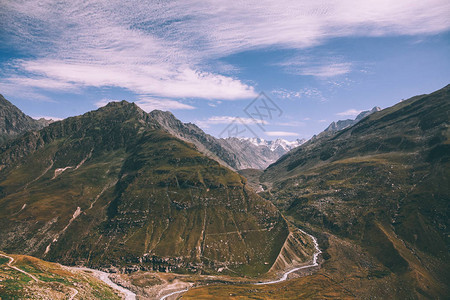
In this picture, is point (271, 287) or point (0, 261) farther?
point (271, 287)

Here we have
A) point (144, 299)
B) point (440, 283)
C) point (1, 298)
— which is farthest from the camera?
point (440, 283)

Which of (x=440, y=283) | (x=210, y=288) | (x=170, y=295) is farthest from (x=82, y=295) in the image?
(x=440, y=283)

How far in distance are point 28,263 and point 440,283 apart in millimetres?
286784

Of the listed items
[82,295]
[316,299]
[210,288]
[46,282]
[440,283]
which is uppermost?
[46,282]

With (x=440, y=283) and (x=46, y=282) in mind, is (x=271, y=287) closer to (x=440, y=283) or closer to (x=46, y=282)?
(x=440, y=283)

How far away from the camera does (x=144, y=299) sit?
172 meters

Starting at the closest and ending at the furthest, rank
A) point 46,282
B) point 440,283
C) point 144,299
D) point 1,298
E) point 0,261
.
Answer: point 1,298 < point 46,282 < point 0,261 < point 144,299 < point 440,283

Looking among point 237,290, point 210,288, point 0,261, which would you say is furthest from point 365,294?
point 0,261

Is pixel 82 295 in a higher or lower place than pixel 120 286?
higher

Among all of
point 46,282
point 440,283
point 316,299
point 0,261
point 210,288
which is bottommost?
point 440,283

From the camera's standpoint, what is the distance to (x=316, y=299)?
175 meters

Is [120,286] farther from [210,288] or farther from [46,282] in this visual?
[46,282]

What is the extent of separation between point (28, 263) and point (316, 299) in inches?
7108

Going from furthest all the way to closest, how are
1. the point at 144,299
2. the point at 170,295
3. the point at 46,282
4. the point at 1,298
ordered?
the point at 170,295, the point at 144,299, the point at 46,282, the point at 1,298
